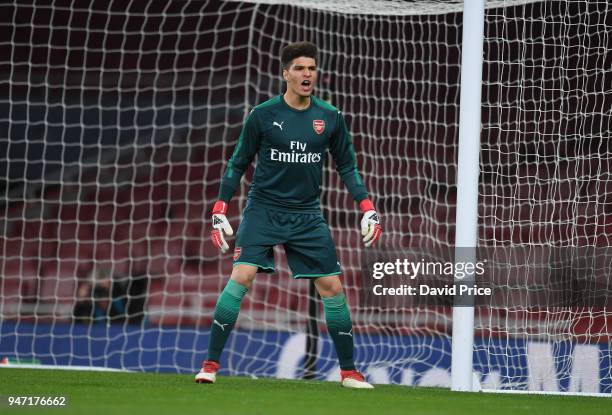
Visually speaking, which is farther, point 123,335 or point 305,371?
point 123,335

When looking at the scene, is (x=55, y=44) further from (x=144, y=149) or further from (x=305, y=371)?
(x=305, y=371)

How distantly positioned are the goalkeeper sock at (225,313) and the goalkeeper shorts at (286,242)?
0.13 metres

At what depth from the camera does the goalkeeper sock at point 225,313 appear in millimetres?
4984

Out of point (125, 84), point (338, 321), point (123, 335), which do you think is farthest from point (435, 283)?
point (125, 84)

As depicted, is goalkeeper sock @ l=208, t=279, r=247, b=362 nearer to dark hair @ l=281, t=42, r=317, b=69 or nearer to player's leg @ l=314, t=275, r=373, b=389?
player's leg @ l=314, t=275, r=373, b=389

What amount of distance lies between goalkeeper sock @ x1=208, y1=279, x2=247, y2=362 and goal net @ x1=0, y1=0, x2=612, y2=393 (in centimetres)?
192

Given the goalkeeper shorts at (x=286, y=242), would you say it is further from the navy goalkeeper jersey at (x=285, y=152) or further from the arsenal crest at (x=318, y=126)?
the arsenal crest at (x=318, y=126)

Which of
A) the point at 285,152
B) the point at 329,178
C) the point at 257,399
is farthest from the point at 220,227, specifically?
the point at 329,178

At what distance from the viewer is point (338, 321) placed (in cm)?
503

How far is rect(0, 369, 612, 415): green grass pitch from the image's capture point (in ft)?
12.5

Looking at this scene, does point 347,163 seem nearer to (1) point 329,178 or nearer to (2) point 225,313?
(2) point 225,313

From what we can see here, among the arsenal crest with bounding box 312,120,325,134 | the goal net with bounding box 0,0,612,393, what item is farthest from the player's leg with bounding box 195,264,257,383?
the goal net with bounding box 0,0,612,393

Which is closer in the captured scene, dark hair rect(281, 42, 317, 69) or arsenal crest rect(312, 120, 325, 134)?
dark hair rect(281, 42, 317, 69)

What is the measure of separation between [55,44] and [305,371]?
20.3 feet
